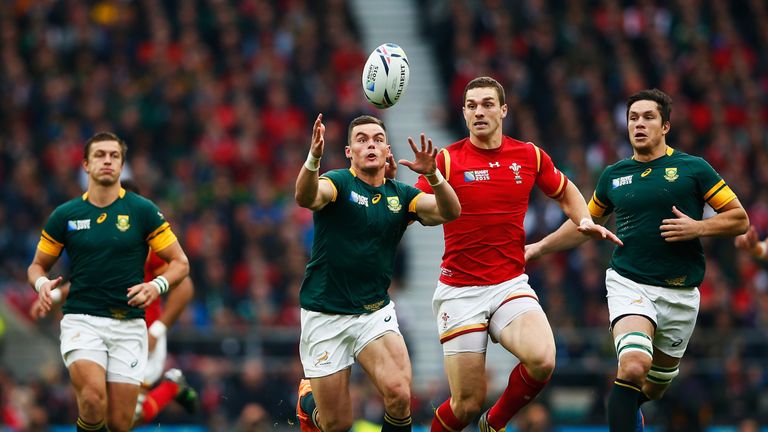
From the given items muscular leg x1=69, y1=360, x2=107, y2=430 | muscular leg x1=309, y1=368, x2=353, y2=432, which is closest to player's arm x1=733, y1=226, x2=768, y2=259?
muscular leg x1=309, y1=368, x2=353, y2=432

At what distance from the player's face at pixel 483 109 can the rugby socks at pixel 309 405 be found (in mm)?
2715

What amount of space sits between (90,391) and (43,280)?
3.44 ft

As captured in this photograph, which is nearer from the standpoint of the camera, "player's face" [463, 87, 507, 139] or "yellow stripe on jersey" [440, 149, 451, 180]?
"player's face" [463, 87, 507, 139]

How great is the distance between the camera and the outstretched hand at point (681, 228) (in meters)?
10.2

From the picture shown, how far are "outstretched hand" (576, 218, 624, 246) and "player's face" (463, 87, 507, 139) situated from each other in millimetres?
1134

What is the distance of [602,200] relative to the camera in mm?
11133

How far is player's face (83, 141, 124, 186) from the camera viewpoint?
1122 cm

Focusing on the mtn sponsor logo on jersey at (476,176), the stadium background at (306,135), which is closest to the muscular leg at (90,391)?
the mtn sponsor logo on jersey at (476,176)

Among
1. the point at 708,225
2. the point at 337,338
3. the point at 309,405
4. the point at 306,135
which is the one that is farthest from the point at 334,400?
the point at 306,135

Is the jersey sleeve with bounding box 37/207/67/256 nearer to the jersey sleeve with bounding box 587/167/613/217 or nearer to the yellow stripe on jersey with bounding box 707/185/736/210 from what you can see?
the jersey sleeve with bounding box 587/167/613/217

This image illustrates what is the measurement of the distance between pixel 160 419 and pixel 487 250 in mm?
7375

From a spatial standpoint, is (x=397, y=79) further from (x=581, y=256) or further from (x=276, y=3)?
(x=276, y=3)

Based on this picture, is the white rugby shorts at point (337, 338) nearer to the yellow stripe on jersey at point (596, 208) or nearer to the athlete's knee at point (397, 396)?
the athlete's knee at point (397, 396)

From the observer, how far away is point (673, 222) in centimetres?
1033
